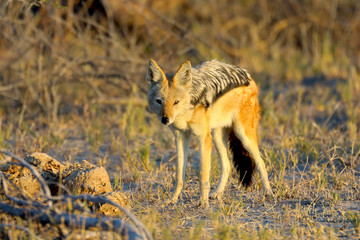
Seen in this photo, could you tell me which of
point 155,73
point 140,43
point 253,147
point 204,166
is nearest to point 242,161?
point 253,147

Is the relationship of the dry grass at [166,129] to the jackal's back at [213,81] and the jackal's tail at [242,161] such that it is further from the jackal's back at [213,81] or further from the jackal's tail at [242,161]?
the jackal's back at [213,81]

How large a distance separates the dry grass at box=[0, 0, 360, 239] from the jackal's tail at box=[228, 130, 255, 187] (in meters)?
0.16

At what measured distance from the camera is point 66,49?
30.3ft

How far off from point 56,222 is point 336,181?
3.13m

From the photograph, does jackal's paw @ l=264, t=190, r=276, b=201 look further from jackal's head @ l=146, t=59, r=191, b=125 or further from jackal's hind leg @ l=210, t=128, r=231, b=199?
jackal's head @ l=146, t=59, r=191, b=125

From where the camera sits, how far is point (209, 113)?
206 inches

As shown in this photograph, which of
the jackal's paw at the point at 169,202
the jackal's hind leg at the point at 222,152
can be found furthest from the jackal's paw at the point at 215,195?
the jackal's paw at the point at 169,202

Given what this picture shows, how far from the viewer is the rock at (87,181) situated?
489 centimetres

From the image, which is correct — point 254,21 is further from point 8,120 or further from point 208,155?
point 208,155

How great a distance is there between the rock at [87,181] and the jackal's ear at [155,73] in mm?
973

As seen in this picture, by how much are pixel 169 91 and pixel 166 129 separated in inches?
110

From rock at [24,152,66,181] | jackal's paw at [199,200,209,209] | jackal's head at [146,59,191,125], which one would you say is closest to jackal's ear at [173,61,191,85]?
jackal's head at [146,59,191,125]

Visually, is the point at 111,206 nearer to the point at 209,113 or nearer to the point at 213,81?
the point at 209,113

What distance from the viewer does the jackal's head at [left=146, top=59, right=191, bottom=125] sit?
4852 mm
